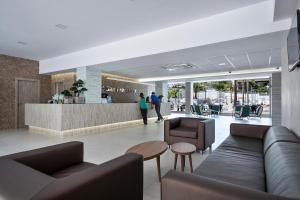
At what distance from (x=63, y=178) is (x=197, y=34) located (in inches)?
158

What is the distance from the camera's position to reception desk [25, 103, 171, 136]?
19.4 ft

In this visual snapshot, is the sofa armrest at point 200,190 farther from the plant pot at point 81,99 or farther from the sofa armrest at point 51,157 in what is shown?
the plant pot at point 81,99

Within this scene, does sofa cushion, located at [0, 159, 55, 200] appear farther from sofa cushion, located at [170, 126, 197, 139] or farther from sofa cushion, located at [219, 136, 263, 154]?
sofa cushion, located at [170, 126, 197, 139]

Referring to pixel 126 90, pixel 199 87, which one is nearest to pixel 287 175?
pixel 126 90

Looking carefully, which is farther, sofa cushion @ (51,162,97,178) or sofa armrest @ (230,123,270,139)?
sofa armrest @ (230,123,270,139)

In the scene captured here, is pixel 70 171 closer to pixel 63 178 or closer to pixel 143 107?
pixel 63 178

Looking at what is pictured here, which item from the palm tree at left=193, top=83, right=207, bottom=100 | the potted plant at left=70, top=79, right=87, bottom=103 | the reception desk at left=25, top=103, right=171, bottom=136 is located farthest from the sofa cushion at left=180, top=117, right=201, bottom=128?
the palm tree at left=193, top=83, right=207, bottom=100

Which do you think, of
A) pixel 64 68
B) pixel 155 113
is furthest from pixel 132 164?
pixel 155 113

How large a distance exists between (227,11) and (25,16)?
4.44 metres

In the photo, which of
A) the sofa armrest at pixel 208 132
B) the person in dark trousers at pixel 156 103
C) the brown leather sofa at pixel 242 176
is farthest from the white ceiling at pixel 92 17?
the person in dark trousers at pixel 156 103

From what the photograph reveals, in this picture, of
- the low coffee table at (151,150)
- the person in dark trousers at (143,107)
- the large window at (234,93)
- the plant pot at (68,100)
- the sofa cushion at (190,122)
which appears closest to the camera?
the low coffee table at (151,150)

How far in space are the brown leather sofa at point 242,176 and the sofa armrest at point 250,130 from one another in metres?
0.28

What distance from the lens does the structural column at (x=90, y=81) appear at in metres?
6.92

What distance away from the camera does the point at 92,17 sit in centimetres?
402
